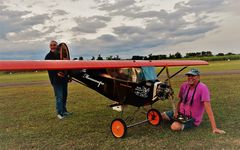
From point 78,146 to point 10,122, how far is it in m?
3.69

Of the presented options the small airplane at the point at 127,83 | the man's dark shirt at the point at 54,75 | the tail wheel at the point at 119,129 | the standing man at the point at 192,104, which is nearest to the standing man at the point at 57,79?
the man's dark shirt at the point at 54,75

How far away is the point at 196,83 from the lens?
21.2ft

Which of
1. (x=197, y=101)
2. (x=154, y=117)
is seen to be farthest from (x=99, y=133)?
(x=197, y=101)

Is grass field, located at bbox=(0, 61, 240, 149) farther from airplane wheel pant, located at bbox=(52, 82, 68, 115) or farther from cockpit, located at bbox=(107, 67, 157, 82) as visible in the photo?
cockpit, located at bbox=(107, 67, 157, 82)

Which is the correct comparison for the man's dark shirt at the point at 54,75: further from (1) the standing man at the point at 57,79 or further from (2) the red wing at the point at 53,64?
(2) the red wing at the point at 53,64

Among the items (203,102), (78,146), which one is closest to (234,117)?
(203,102)

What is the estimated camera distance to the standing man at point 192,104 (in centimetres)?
632

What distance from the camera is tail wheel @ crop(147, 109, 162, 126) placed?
7215mm

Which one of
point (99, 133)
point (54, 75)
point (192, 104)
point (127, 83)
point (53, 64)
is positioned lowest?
point (99, 133)

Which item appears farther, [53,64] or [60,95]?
[60,95]

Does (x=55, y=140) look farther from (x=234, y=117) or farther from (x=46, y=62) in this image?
(x=234, y=117)

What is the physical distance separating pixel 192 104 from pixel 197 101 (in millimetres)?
147

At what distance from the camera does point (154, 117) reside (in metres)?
7.30

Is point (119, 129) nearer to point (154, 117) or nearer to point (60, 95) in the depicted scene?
point (154, 117)
